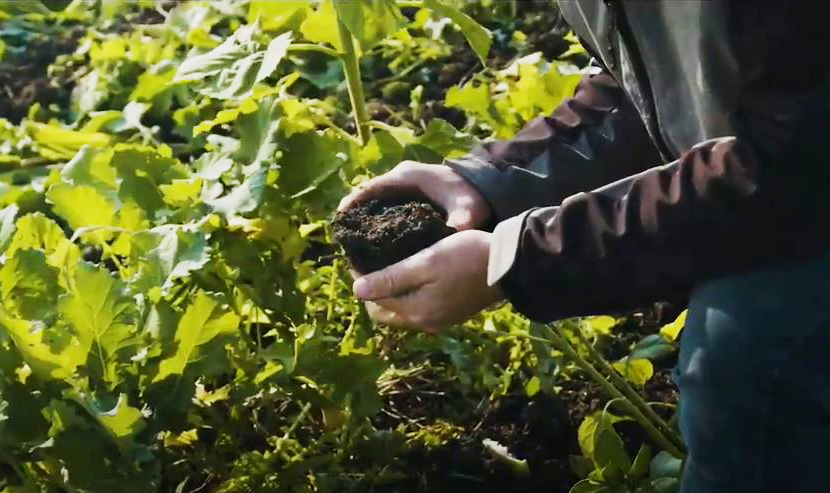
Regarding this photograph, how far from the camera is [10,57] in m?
2.69

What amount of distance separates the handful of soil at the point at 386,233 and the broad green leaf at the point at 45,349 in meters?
0.30

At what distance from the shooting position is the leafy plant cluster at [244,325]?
1231mm

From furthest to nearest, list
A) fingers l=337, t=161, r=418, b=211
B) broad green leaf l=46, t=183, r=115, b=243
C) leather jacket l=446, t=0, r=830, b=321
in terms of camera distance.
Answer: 1. broad green leaf l=46, t=183, r=115, b=243
2. fingers l=337, t=161, r=418, b=211
3. leather jacket l=446, t=0, r=830, b=321

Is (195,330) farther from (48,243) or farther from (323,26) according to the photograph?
(323,26)

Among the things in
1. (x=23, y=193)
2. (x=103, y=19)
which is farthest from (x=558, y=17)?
(x=23, y=193)

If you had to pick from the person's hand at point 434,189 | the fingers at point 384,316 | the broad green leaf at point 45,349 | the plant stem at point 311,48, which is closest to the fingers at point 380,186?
the person's hand at point 434,189

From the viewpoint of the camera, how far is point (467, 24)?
4.75 ft

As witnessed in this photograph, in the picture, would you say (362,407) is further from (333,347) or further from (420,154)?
(420,154)

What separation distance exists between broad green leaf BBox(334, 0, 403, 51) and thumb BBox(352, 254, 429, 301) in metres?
0.35

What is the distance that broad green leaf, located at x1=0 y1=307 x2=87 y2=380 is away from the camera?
3.94 feet

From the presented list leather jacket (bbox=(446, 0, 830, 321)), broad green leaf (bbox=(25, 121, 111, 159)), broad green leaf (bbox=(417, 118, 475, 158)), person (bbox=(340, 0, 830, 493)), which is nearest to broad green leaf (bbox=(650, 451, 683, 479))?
person (bbox=(340, 0, 830, 493))

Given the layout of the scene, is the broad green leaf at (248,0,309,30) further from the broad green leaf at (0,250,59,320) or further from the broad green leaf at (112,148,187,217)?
the broad green leaf at (0,250,59,320)

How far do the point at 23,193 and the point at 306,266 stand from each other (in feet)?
1.68

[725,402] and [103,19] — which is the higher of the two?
[725,402]
